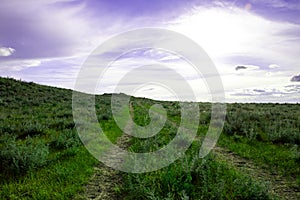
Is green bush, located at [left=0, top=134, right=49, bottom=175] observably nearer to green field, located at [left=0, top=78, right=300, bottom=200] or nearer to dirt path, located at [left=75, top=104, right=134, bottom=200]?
green field, located at [left=0, top=78, right=300, bottom=200]

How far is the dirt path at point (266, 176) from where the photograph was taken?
7275 mm

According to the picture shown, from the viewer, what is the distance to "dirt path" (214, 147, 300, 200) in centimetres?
728

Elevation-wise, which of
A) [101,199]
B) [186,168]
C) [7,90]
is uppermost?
[7,90]

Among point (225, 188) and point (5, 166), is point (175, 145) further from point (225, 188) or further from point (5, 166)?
point (5, 166)

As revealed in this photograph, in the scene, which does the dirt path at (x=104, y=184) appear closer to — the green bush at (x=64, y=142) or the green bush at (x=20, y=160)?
the green bush at (x=20, y=160)

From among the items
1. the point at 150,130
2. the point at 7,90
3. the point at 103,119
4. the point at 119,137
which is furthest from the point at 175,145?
the point at 7,90

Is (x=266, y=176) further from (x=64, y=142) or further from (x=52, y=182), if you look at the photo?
(x=64, y=142)

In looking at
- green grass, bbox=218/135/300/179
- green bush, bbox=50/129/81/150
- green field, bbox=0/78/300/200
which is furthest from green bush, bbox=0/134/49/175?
green grass, bbox=218/135/300/179

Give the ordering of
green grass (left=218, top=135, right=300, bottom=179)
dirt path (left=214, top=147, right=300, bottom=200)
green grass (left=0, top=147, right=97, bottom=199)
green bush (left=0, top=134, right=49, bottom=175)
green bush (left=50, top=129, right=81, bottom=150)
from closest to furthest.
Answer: green grass (left=0, top=147, right=97, bottom=199)
dirt path (left=214, top=147, right=300, bottom=200)
green bush (left=0, top=134, right=49, bottom=175)
green grass (left=218, top=135, right=300, bottom=179)
green bush (left=50, top=129, right=81, bottom=150)

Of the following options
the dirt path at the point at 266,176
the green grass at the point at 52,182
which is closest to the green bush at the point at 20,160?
the green grass at the point at 52,182

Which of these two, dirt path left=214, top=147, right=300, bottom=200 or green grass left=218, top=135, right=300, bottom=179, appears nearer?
dirt path left=214, top=147, right=300, bottom=200

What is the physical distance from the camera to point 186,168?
25.3 feet

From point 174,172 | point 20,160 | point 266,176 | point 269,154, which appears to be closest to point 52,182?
point 20,160

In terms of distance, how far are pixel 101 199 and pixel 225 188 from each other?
305cm
